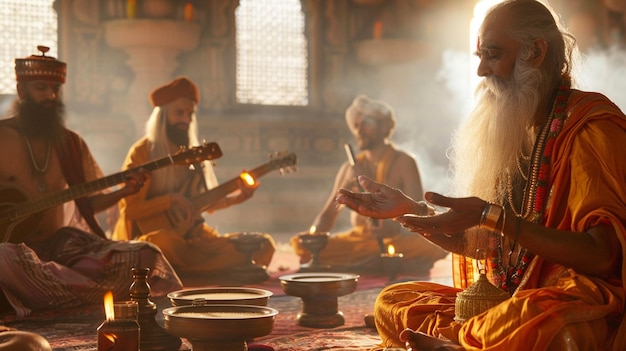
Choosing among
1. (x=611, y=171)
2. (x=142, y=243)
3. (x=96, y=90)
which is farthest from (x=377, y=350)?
(x=96, y=90)

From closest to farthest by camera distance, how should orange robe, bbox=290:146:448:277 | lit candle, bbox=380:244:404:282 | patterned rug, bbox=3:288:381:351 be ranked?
patterned rug, bbox=3:288:381:351, lit candle, bbox=380:244:404:282, orange robe, bbox=290:146:448:277

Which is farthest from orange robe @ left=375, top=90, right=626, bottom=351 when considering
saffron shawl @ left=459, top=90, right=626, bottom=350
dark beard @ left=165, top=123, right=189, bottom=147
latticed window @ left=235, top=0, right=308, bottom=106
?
latticed window @ left=235, top=0, right=308, bottom=106

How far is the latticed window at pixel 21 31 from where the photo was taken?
483 inches

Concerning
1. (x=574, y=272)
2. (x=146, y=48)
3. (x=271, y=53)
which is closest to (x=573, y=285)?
(x=574, y=272)

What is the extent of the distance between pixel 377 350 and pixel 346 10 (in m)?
11.3

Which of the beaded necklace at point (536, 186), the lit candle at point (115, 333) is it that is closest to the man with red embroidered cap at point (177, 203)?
the beaded necklace at point (536, 186)

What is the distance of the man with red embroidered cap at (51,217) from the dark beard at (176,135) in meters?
1.41

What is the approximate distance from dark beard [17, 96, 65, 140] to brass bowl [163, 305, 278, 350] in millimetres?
3128

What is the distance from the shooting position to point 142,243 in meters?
6.14

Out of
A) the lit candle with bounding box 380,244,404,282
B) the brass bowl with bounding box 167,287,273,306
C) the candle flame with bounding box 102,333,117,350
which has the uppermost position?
the candle flame with bounding box 102,333,117,350

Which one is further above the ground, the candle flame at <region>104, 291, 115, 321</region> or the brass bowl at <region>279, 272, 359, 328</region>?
the candle flame at <region>104, 291, 115, 321</region>

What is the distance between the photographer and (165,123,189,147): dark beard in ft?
25.8

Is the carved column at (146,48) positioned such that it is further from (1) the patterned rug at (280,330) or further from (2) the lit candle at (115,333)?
(2) the lit candle at (115,333)

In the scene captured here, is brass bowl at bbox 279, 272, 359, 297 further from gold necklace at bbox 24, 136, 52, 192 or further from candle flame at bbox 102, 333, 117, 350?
gold necklace at bbox 24, 136, 52, 192
